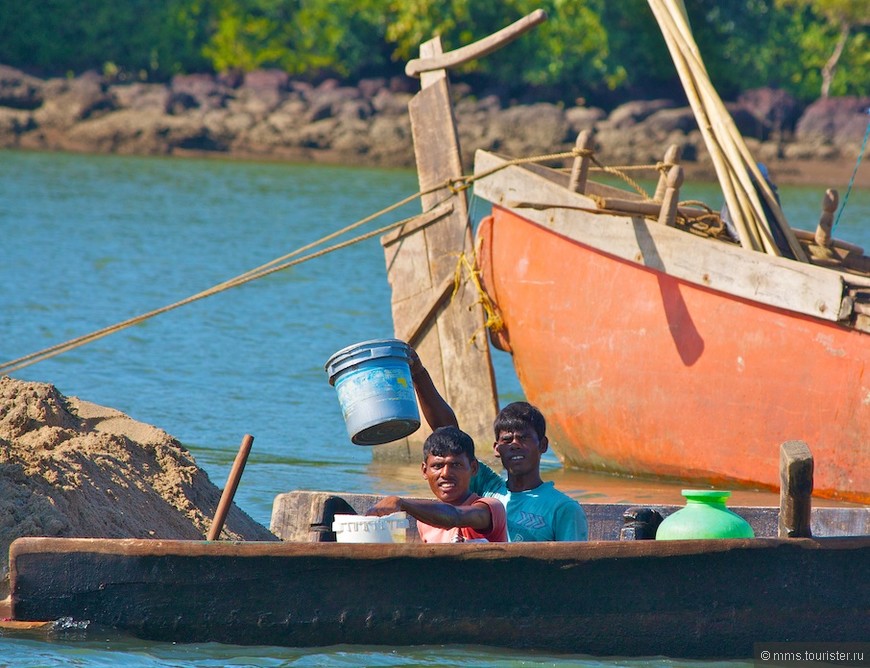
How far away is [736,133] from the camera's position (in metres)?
7.57

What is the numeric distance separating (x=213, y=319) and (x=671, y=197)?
26.4ft

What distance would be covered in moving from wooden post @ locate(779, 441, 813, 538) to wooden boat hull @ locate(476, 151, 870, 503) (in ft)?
7.87

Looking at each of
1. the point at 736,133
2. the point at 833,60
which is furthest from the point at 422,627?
the point at 833,60

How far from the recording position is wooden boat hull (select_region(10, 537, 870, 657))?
4.65 meters

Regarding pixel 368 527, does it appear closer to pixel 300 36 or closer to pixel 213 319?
pixel 213 319

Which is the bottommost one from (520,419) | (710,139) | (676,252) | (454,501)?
(454,501)

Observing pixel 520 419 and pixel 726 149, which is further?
pixel 726 149

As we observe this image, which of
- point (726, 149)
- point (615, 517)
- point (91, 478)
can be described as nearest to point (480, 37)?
point (726, 149)

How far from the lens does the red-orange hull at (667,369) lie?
7203 mm

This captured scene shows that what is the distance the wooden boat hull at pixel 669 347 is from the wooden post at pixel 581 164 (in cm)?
14

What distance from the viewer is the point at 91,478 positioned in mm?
5422

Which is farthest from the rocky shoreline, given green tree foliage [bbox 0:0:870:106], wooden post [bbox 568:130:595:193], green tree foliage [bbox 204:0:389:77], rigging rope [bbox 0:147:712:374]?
wooden post [bbox 568:130:595:193]

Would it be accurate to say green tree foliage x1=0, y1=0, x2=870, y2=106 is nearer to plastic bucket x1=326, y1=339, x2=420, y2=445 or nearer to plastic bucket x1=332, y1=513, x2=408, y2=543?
plastic bucket x1=326, y1=339, x2=420, y2=445

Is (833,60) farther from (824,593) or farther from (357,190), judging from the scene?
(824,593)
